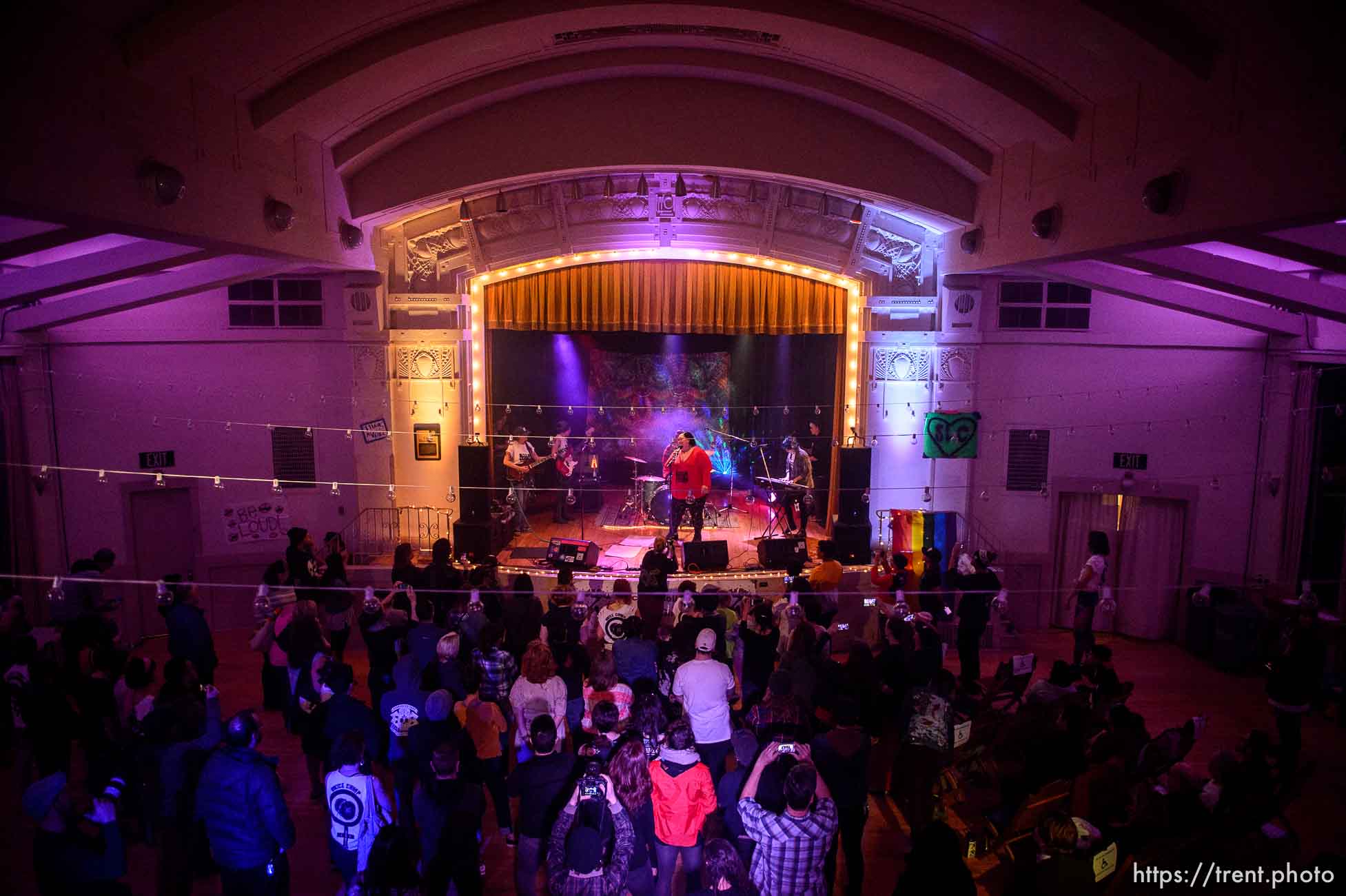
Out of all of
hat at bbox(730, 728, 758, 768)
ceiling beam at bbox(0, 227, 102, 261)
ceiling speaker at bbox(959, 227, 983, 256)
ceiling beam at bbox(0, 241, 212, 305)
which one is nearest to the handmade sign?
ceiling beam at bbox(0, 241, 212, 305)

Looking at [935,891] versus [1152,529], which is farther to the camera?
[1152,529]

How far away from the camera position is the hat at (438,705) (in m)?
4.96

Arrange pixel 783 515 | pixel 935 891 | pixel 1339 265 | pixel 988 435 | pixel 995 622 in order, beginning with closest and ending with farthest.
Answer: pixel 935 891 → pixel 1339 265 → pixel 995 622 → pixel 988 435 → pixel 783 515

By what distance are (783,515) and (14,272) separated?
10.7 m

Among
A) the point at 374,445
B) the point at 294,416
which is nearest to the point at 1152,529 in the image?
the point at 374,445

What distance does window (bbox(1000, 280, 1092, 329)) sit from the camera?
1122cm

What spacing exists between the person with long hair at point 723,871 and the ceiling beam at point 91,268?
704 cm

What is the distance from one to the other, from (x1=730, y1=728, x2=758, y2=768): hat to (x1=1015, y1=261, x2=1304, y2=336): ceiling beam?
6.72 m

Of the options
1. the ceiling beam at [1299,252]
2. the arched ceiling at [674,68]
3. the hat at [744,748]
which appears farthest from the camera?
the arched ceiling at [674,68]

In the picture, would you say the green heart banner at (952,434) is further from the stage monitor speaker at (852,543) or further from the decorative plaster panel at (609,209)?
the decorative plaster panel at (609,209)

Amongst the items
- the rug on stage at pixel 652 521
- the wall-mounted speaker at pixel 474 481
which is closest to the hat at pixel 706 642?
the wall-mounted speaker at pixel 474 481

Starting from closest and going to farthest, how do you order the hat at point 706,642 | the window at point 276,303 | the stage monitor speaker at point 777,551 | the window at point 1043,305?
1. the hat at point 706,642
2. the stage monitor speaker at point 777,551
3. the window at point 276,303
4. the window at point 1043,305

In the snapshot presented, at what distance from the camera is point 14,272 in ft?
24.7

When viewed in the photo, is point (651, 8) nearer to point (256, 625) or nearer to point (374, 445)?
point (374, 445)
